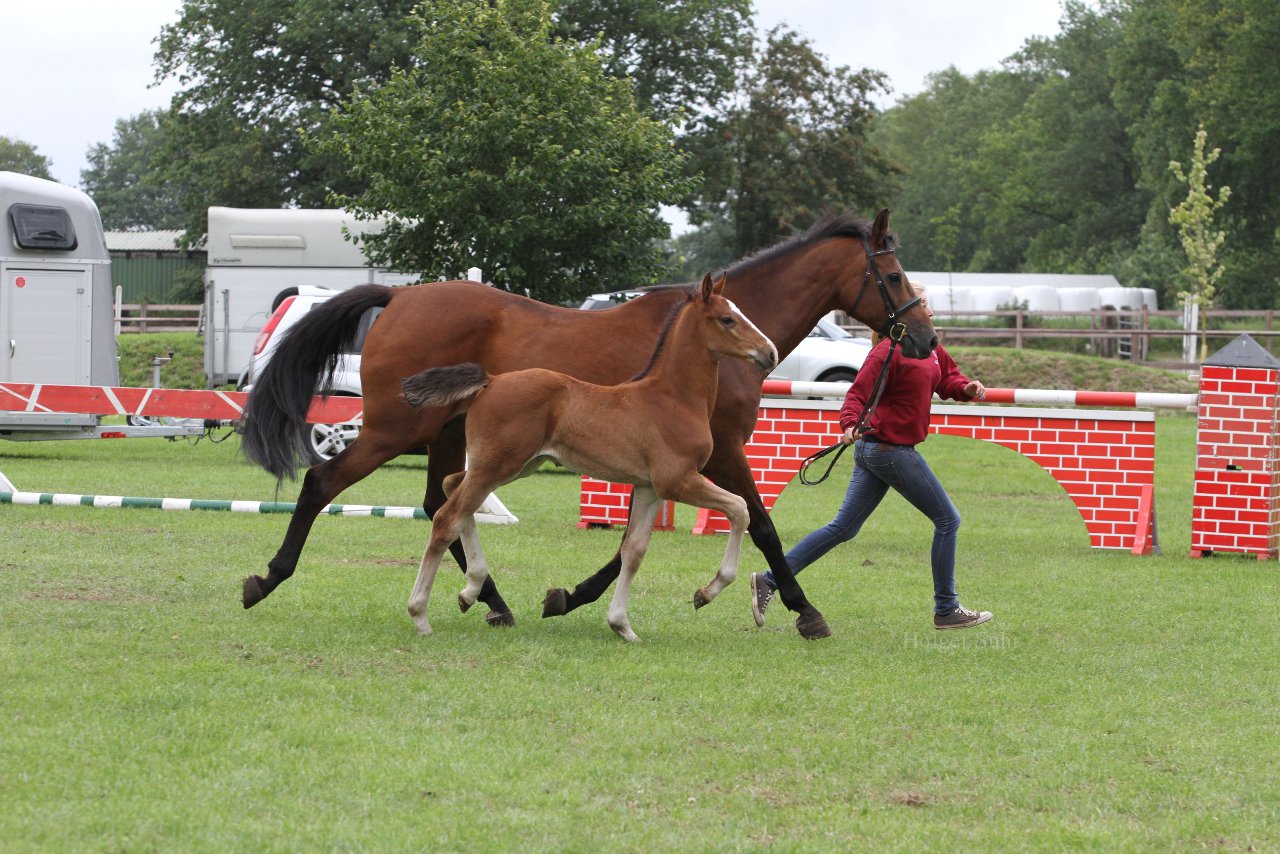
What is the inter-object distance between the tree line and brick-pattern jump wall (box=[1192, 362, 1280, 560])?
1182cm

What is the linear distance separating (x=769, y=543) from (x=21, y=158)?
133 m

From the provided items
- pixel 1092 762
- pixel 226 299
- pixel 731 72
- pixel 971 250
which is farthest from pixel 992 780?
pixel 971 250

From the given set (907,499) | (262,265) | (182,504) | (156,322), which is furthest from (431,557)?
(156,322)

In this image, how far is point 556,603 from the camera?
8016 mm

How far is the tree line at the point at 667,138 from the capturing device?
22453mm

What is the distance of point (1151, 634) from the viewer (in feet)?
27.5

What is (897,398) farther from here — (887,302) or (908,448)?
(887,302)

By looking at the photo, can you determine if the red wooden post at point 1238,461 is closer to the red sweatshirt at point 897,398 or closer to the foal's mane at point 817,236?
the red sweatshirt at point 897,398

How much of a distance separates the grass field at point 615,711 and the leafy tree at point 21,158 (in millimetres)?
125820

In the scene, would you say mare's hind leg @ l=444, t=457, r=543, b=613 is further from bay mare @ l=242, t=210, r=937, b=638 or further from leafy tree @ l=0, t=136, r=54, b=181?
leafy tree @ l=0, t=136, r=54, b=181

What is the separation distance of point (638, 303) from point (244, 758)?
12.4 feet

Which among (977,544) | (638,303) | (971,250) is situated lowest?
(977,544)

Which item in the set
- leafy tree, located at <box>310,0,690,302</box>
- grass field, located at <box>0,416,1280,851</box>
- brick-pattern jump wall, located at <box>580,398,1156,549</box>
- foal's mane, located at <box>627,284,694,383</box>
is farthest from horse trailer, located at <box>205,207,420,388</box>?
foal's mane, located at <box>627,284,694,383</box>

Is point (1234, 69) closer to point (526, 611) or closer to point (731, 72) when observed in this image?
point (731, 72)
